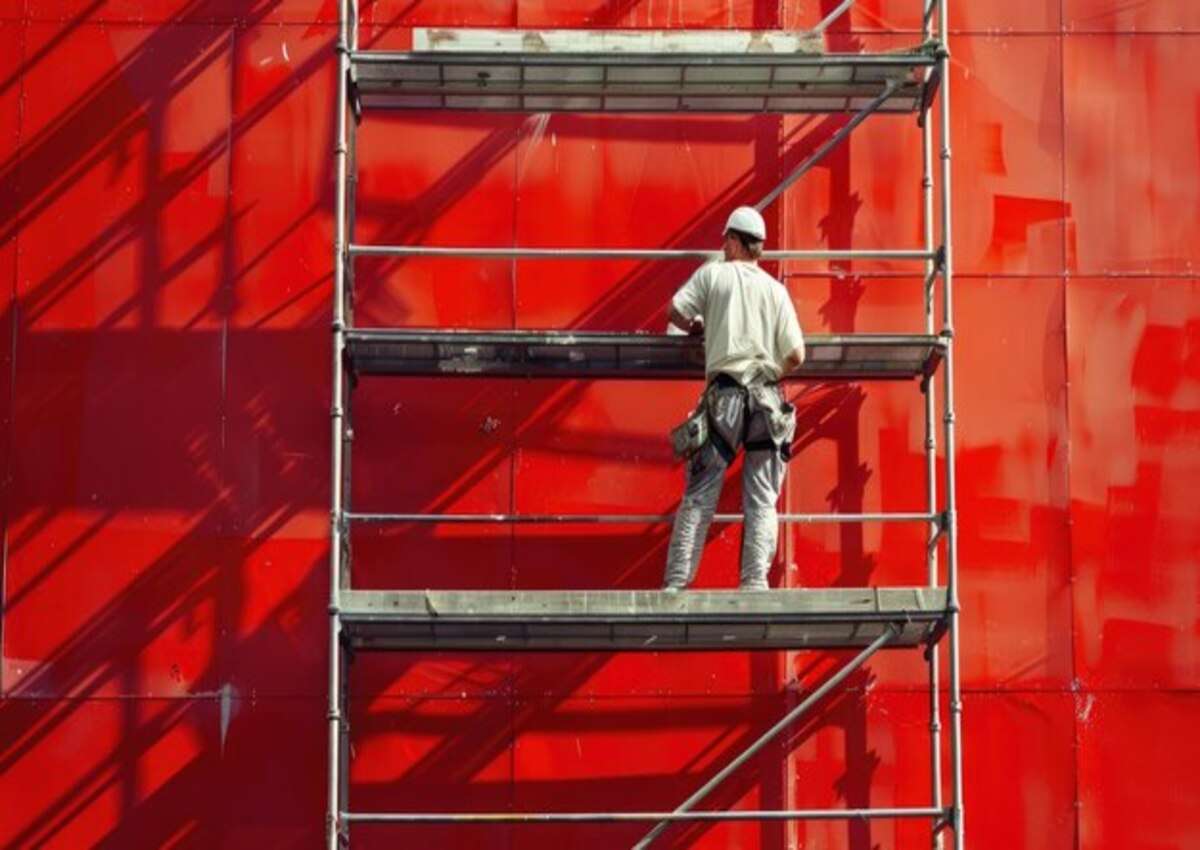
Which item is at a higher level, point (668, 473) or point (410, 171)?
point (410, 171)

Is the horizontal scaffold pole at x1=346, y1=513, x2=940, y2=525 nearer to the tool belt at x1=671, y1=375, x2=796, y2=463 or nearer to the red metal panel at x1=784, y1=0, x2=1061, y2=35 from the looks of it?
the tool belt at x1=671, y1=375, x2=796, y2=463

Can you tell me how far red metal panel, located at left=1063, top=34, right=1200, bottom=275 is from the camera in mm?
16438

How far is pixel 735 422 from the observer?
15.0m

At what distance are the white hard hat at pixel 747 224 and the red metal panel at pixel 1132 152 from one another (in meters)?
2.02

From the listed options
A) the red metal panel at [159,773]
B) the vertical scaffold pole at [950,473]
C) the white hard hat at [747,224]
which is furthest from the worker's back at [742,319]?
the red metal panel at [159,773]

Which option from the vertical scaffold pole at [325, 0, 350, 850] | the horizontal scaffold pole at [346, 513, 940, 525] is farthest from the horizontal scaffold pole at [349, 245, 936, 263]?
the horizontal scaffold pole at [346, 513, 940, 525]

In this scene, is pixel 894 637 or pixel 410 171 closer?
pixel 894 637

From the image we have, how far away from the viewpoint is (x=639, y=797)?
621 inches

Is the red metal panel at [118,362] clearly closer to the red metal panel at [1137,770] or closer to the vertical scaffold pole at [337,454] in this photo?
the vertical scaffold pole at [337,454]

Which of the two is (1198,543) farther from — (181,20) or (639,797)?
(181,20)

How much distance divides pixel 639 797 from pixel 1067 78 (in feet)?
15.0

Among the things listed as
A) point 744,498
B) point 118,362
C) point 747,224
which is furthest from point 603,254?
point 118,362

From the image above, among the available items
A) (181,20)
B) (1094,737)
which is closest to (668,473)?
(1094,737)

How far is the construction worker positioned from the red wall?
3.34 ft
